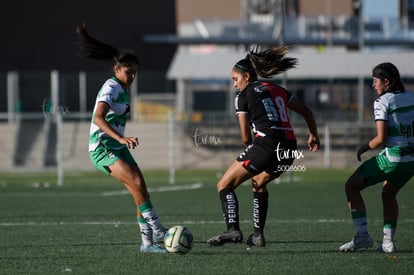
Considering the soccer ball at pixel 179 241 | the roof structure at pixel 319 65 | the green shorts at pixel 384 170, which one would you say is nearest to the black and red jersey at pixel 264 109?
the green shorts at pixel 384 170

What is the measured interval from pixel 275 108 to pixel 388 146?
125cm

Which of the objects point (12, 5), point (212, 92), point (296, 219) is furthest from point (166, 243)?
point (12, 5)

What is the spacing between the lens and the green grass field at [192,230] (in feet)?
31.5

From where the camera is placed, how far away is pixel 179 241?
10453 mm

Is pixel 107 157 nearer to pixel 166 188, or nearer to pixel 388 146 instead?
pixel 388 146

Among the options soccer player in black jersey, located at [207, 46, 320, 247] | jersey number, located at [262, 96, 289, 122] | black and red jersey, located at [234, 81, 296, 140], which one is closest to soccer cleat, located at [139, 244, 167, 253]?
soccer player in black jersey, located at [207, 46, 320, 247]

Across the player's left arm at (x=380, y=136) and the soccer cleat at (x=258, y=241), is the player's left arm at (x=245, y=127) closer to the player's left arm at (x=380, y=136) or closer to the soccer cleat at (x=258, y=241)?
the soccer cleat at (x=258, y=241)

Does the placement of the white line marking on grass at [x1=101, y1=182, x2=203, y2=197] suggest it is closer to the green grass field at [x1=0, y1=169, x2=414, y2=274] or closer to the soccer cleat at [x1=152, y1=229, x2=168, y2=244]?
the green grass field at [x1=0, y1=169, x2=414, y2=274]

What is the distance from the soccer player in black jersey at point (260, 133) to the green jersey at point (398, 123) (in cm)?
85

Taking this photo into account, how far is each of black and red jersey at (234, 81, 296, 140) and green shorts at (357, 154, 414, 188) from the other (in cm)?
89

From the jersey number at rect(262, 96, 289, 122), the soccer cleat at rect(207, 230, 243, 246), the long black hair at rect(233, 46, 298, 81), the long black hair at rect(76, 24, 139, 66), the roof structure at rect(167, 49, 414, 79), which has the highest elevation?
the long black hair at rect(76, 24, 139, 66)

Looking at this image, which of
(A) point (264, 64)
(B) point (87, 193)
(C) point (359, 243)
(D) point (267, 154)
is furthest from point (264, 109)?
(B) point (87, 193)

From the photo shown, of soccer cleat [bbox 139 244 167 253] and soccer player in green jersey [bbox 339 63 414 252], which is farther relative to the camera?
soccer cleat [bbox 139 244 167 253]

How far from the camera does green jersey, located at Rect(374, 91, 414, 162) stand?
10422mm
